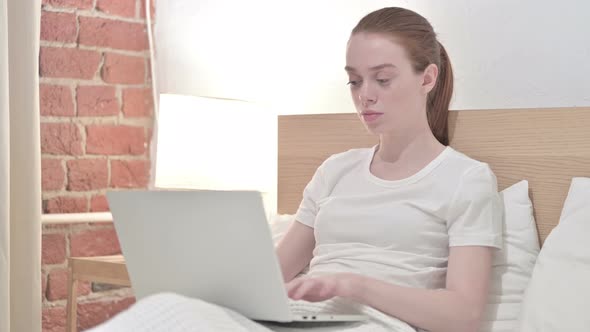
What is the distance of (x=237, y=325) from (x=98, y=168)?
1.54 metres

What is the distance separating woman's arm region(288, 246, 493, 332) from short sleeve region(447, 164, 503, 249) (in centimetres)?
6

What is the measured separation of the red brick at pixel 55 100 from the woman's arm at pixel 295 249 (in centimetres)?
104

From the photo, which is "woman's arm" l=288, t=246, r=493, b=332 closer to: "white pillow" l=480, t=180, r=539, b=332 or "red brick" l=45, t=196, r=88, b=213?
"white pillow" l=480, t=180, r=539, b=332

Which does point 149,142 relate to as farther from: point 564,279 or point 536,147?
point 564,279

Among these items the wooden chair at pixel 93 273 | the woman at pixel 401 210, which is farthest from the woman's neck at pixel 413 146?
the wooden chair at pixel 93 273

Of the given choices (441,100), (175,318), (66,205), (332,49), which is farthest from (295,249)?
(66,205)

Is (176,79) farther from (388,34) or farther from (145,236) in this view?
(145,236)

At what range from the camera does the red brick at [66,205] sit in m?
2.65

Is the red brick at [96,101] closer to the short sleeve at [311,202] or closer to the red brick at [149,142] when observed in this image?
the red brick at [149,142]

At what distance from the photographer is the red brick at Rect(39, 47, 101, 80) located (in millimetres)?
2645

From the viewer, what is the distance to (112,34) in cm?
280

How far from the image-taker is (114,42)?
2811 millimetres

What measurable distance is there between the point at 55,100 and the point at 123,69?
0.84 feet

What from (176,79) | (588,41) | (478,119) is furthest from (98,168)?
(588,41)
